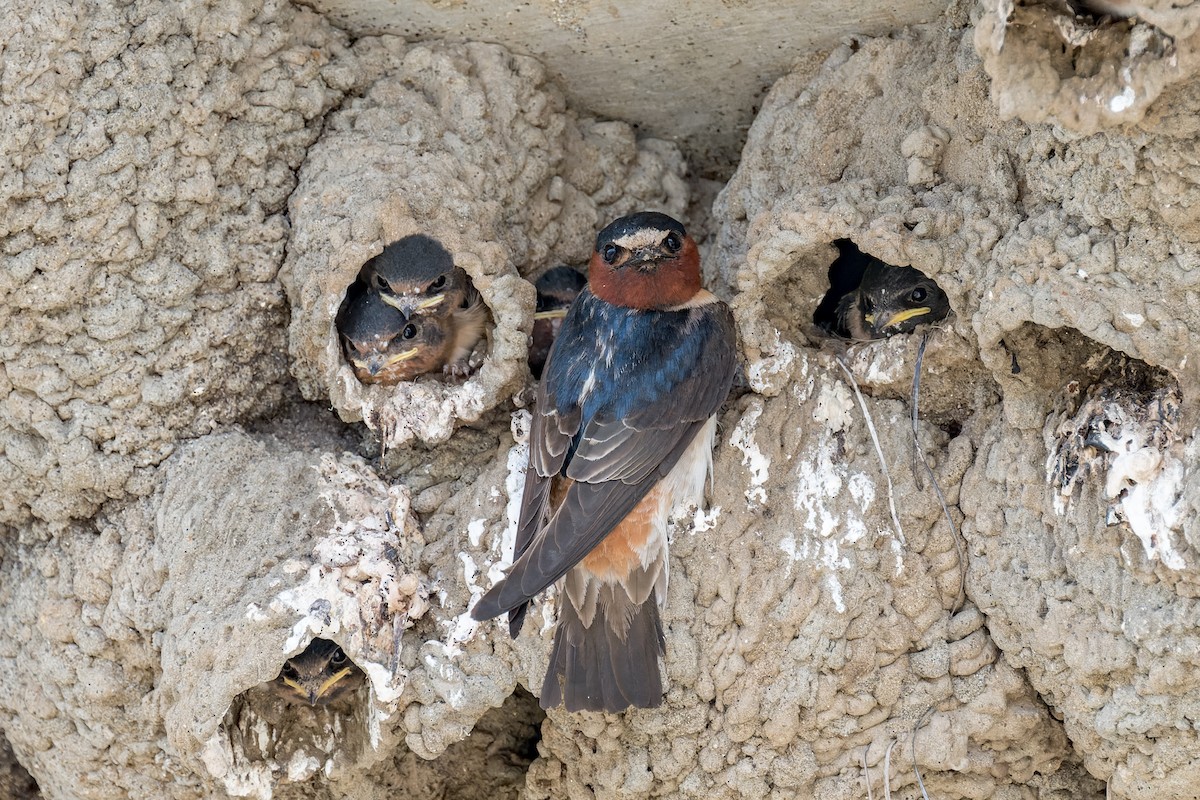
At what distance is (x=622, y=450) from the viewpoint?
3.35 meters

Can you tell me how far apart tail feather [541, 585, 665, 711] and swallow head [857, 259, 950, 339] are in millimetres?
886

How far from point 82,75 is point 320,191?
63 centimetres

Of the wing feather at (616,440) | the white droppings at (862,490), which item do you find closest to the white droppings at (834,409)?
the white droppings at (862,490)

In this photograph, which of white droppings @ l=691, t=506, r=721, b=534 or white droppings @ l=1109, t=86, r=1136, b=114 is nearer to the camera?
white droppings @ l=1109, t=86, r=1136, b=114

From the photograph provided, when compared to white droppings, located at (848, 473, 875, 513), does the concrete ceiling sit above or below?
above

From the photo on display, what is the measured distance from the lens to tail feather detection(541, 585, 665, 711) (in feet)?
10.5

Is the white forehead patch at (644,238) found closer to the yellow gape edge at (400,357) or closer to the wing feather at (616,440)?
the wing feather at (616,440)

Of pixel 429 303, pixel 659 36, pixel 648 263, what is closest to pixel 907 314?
pixel 648 263

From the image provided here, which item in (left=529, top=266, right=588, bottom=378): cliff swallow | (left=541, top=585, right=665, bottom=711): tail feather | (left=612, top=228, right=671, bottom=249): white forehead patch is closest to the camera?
(left=541, top=585, right=665, bottom=711): tail feather

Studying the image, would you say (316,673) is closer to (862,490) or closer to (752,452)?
(752,452)

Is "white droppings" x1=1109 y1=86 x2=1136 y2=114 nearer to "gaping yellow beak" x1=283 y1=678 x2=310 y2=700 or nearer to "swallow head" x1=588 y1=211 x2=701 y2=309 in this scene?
"swallow head" x1=588 y1=211 x2=701 y2=309

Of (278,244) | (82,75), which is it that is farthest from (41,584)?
(82,75)

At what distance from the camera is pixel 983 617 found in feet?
10.7

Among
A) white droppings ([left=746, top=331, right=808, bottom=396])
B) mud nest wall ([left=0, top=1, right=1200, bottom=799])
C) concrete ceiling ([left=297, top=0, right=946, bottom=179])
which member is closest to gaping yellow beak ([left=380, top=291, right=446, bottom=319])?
mud nest wall ([left=0, top=1, right=1200, bottom=799])
